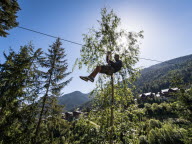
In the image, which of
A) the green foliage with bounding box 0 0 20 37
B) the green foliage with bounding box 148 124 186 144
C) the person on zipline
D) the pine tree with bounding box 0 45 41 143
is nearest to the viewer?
the person on zipline

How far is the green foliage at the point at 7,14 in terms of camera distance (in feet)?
20.0

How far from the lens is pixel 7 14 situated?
6242 millimetres

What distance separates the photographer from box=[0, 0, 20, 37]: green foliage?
6094mm

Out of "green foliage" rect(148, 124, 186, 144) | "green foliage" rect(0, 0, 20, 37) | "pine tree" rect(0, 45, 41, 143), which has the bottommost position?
"green foliage" rect(148, 124, 186, 144)

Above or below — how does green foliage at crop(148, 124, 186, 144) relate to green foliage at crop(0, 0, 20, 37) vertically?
below

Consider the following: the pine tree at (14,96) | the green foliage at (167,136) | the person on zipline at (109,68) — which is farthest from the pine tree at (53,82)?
the green foliage at (167,136)

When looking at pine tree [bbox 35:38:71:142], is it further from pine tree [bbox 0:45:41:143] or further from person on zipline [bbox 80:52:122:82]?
person on zipline [bbox 80:52:122:82]

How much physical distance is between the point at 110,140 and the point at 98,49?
12.0 feet

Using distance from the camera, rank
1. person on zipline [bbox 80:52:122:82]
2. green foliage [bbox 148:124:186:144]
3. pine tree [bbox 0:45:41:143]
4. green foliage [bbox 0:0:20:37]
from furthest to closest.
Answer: green foliage [bbox 148:124:186:144], pine tree [bbox 0:45:41:143], green foliage [bbox 0:0:20:37], person on zipline [bbox 80:52:122:82]

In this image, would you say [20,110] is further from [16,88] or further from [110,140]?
[110,140]

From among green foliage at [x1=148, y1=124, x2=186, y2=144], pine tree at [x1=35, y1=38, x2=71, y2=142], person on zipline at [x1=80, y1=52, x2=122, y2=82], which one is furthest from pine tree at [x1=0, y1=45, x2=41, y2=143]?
green foliage at [x1=148, y1=124, x2=186, y2=144]

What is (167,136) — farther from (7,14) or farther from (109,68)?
(7,14)

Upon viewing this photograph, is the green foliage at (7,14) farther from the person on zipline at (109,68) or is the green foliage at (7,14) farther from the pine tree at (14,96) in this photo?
the person on zipline at (109,68)

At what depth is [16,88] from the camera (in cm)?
909
